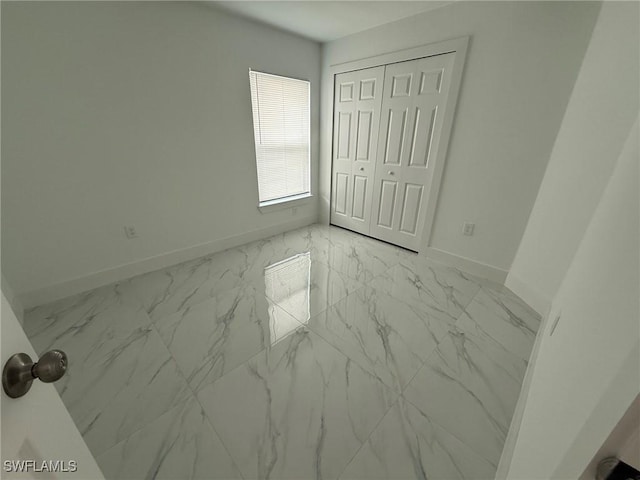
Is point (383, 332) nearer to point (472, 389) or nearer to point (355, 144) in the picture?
point (472, 389)

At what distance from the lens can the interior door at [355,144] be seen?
2.83 metres

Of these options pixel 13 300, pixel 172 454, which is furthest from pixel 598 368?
pixel 13 300

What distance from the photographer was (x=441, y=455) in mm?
1099

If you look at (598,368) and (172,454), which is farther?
(172,454)

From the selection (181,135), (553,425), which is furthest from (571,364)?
(181,135)

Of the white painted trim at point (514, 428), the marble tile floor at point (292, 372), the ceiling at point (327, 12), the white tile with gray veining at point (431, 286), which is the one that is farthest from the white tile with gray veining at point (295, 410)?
the ceiling at point (327, 12)

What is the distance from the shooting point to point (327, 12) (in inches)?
89.0

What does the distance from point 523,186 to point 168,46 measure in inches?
128

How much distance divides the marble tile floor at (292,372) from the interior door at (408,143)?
82 centimetres

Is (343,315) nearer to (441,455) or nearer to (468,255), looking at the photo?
(441,455)

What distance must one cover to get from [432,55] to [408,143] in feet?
2.54

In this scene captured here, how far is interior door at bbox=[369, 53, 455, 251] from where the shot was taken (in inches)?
93.3

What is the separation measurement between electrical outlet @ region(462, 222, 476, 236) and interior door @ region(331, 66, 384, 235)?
114cm

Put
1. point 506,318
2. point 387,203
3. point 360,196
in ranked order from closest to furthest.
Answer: point 506,318 → point 387,203 → point 360,196
